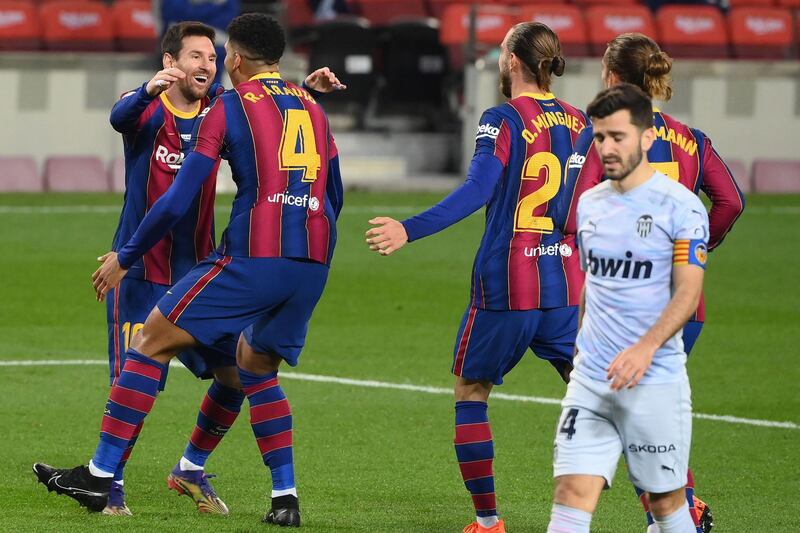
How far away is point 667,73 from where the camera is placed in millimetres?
5789

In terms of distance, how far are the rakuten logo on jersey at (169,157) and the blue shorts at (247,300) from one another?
2.19 ft

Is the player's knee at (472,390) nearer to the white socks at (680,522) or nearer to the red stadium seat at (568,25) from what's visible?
the white socks at (680,522)

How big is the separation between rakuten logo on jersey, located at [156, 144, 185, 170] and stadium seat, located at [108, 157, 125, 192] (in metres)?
12.3

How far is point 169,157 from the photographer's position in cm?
665

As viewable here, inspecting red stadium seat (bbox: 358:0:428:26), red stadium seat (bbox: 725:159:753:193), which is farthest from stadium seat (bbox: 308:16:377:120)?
red stadium seat (bbox: 725:159:753:193)

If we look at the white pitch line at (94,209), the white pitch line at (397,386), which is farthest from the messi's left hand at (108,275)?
the white pitch line at (94,209)

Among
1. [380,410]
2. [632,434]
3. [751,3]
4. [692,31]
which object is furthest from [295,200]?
[751,3]

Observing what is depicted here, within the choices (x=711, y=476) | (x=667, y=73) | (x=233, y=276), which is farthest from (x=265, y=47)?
(x=711, y=476)

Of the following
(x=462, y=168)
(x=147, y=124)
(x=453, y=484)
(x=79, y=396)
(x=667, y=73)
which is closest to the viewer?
(x=667, y=73)

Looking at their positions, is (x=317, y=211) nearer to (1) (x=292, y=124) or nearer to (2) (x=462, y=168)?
(1) (x=292, y=124)

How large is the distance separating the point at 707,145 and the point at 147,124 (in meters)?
2.36

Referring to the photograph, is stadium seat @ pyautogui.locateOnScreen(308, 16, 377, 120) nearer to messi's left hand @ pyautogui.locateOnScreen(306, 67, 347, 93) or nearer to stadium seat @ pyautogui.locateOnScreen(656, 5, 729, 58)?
stadium seat @ pyautogui.locateOnScreen(656, 5, 729, 58)

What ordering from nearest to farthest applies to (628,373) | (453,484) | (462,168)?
(628,373)
(453,484)
(462,168)

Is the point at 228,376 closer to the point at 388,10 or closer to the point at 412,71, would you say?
the point at 412,71
